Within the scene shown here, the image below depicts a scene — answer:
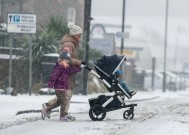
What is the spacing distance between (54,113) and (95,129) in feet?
14.6

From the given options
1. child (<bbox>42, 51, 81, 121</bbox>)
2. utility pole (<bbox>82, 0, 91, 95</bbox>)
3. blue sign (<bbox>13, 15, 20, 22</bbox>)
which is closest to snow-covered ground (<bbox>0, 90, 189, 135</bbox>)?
child (<bbox>42, 51, 81, 121</bbox>)

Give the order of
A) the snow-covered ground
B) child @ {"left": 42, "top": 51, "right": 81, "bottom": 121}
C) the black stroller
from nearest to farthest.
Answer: the snow-covered ground → child @ {"left": 42, "top": 51, "right": 81, "bottom": 121} → the black stroller

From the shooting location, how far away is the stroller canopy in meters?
14.0

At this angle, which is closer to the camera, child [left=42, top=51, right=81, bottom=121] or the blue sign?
child [left=42, top=51, right=81, bottom=121]

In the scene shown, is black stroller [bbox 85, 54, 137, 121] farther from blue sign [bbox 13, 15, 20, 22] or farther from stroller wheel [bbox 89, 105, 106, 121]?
blue sign [bbox 13, 15, 20, 22]

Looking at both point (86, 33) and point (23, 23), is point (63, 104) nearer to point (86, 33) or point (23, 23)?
point (23, 23)

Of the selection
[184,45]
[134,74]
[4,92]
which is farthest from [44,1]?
[184,45]

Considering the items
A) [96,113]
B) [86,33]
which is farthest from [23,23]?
[96,113]

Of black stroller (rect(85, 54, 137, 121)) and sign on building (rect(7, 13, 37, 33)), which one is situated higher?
sign on building (rect(7, 13, 37, 33))

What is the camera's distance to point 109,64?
1406 cm

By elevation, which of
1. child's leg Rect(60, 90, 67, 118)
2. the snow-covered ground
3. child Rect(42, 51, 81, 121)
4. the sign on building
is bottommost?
the snow-covered ground

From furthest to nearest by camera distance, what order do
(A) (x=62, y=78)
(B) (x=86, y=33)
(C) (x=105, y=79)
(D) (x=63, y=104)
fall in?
1. (B) (x=86, y=33)
2. (C) (x=105, y=79)
3. (D) (x=63, y=104)
4. (A) (x=62, y=78)

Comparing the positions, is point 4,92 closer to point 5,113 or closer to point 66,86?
point 5,113

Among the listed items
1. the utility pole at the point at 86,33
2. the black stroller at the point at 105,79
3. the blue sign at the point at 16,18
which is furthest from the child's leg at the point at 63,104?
the utility pole at the point at 86,33
